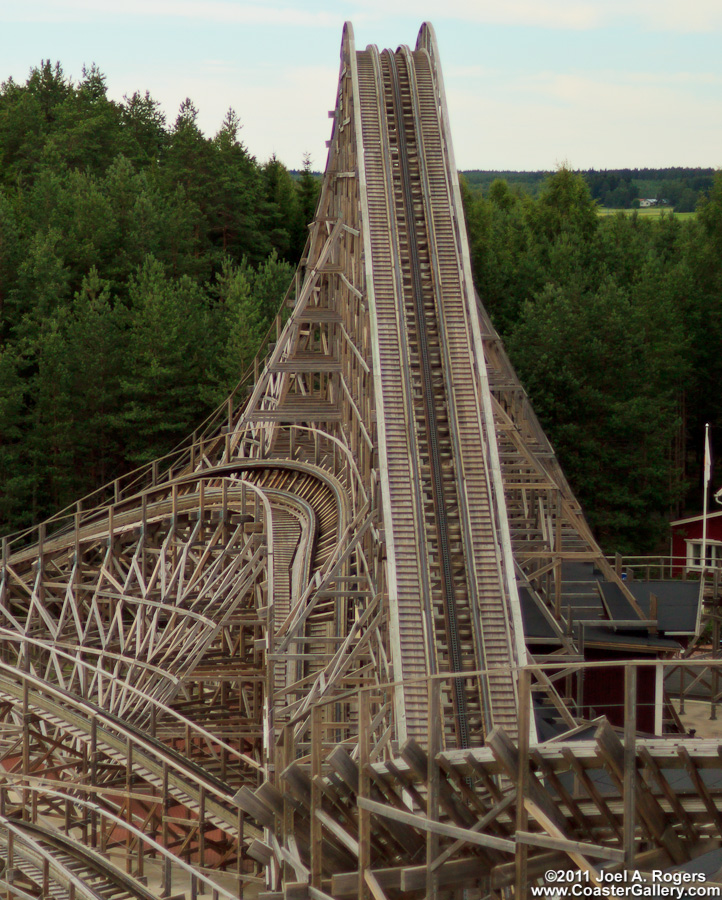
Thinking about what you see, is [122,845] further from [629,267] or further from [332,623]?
[629,267]

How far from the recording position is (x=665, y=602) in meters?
26.5

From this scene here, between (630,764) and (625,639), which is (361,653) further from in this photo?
(625,639)

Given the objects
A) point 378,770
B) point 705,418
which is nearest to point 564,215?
point 705,418

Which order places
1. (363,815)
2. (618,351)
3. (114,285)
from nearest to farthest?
(363,815) < (618,351) < (114,285)

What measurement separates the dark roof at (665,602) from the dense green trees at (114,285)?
684 inches

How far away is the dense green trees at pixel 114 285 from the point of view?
40.1m

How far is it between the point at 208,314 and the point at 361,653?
99.3 ft

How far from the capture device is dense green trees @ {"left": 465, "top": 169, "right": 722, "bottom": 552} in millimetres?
42156

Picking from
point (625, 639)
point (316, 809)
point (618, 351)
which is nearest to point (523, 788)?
point (316, 809)

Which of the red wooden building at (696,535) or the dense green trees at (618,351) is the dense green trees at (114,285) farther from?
the red wooden building at (696,535)

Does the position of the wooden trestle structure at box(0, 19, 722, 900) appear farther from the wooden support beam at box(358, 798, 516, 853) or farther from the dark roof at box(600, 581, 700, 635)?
the dark roof at box(600, 581, 700, 635)

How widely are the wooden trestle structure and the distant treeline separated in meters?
88.6

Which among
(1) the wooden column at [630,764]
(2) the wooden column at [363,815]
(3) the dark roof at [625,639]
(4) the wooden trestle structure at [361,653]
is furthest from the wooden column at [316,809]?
(3) the dark roof at [625,639]

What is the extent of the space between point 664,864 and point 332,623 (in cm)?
1200
